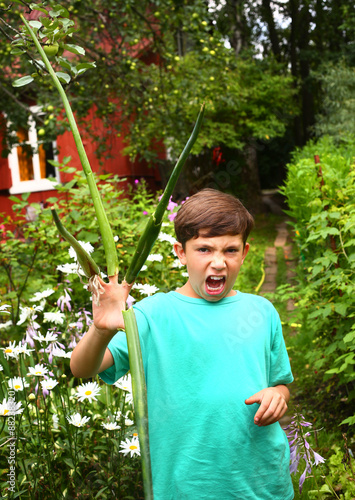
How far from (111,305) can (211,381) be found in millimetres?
604

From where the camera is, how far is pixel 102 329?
0.89 metres

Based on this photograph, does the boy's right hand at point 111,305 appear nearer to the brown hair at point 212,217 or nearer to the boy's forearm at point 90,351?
the boy's forearm at point 90,351

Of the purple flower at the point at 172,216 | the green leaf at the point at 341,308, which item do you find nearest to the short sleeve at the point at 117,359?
the green leaf at the point at 341,308

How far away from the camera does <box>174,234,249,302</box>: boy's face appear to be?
4.56 ft

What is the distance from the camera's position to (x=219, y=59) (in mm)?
7203

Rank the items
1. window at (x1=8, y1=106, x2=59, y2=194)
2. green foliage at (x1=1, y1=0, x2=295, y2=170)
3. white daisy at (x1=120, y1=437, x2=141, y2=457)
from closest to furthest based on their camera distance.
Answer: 1. white daisy at (x1=120, y1=437, x2=141, y2=457)
2. green foliage at (x1=1, y1=0, x2=295, y2=170)
3. window at (x1=8, y1=106, x2=59, y2=194)

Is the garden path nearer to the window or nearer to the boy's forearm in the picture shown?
the boy's forearm

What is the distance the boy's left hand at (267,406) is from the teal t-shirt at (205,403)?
5 cm

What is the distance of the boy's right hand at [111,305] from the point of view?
2.61ft

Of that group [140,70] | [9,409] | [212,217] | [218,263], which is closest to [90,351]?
[218,263]

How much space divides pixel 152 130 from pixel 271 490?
7.35 m

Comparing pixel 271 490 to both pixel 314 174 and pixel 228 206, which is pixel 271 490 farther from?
pixel 314 174

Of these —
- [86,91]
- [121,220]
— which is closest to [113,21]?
[86,91]

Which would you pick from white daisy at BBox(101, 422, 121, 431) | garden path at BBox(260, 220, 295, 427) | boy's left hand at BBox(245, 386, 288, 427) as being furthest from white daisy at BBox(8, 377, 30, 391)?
garden path at BBox(260, 220, 295, 427)
